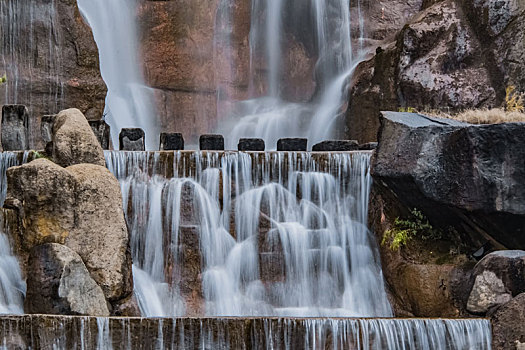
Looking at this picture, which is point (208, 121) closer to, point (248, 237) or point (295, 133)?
point (295, 133)

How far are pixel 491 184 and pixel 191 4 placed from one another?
13033 mm

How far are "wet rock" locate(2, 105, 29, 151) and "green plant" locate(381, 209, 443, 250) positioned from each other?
6966 millimetres

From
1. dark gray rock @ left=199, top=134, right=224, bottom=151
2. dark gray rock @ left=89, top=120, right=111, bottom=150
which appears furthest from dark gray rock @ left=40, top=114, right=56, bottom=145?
dark gray rock @ left=199, top=134, right=224, bottom=151

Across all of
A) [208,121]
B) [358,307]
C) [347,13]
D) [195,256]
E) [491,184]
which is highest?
[347,13]

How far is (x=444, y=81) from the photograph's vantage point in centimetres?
1747

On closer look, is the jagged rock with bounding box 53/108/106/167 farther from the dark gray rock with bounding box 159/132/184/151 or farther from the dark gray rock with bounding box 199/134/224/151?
the dark gray rock with bounding box 199/134/224/151

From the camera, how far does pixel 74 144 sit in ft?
40.3

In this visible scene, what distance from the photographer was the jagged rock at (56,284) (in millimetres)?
10047

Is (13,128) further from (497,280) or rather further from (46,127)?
(497,280)

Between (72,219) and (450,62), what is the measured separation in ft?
32.8

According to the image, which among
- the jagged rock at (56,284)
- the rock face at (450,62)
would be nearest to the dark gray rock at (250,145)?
the rock face at (450,62)

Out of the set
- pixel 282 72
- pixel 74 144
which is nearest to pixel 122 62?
pixel 282 72

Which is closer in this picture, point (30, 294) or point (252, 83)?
point (30, 294)

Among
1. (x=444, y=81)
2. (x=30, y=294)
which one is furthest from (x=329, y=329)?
(x=444, y=81)
